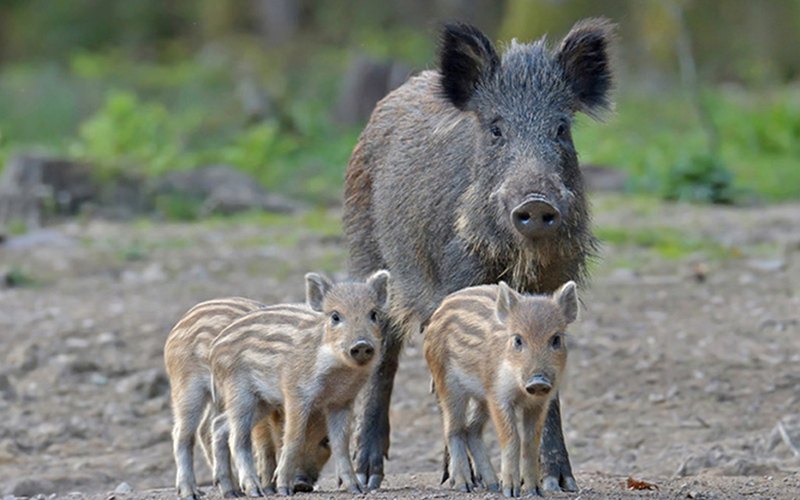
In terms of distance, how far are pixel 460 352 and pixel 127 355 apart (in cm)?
414

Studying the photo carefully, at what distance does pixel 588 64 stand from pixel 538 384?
2.23 m

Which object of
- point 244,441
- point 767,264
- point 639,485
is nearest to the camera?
point 244,441

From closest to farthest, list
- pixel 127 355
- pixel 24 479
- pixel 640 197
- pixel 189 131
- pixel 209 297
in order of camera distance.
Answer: pixel 24 479 < pixel 127 355 < pixel 209 297 < pixel 640 197 < pixel 189 131

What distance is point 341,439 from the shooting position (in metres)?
6.60

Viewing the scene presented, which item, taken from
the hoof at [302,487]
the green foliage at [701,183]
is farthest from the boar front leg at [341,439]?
the green foliage at [701,183]

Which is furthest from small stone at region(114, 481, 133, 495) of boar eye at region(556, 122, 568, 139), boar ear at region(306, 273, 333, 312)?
boar eye at region(556, 122, 568, 139)

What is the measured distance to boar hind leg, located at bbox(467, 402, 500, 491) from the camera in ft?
21.9

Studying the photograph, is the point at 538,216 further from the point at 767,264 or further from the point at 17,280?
the point at 17,280

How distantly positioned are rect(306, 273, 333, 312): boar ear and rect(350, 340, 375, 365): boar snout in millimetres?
349

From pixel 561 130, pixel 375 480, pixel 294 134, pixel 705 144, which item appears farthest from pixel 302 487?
pixel 294 134

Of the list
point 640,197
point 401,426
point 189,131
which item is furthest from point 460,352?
point 189,131

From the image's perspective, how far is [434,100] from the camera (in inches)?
325

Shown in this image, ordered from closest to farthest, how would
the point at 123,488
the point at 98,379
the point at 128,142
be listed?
the point at 123,488 → the point at 98,379 → the point at 128,142

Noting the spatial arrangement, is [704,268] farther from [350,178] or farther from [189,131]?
[189,131]
